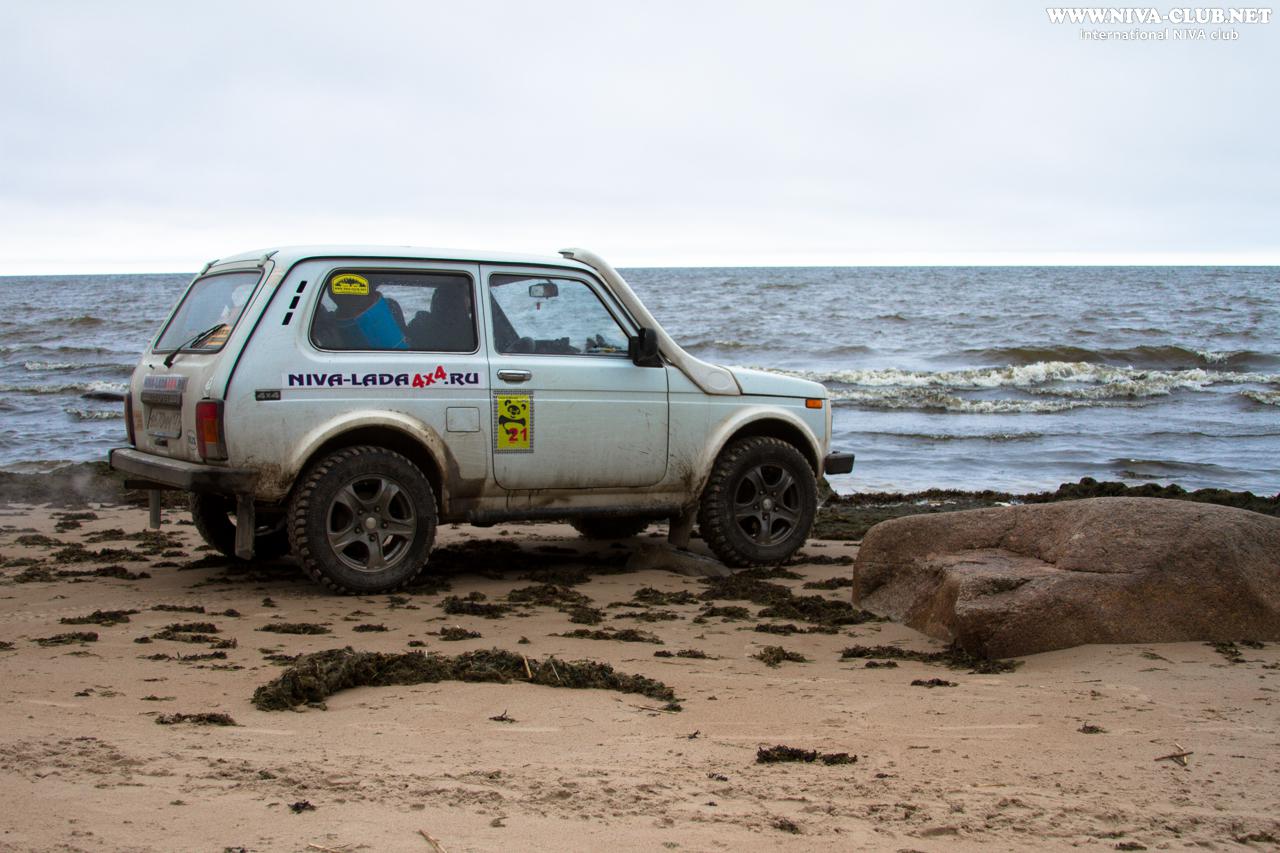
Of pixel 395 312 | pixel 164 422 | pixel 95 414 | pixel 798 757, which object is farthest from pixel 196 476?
pixel 95 414

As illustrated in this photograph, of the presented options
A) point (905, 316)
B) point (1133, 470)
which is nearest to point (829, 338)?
point (905, 316)

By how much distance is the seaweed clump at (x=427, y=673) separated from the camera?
14.3 ft

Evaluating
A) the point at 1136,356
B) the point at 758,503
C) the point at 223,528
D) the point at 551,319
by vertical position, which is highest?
the point at 551,319

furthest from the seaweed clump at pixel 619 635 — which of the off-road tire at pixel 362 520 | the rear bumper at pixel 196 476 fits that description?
the rear bumper at pixel 196 476

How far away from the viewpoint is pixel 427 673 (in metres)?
4.70

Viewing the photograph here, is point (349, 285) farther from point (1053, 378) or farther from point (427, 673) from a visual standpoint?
point (1053, 378)

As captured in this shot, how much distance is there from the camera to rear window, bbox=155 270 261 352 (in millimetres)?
6418

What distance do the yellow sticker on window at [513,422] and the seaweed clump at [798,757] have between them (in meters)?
3.26

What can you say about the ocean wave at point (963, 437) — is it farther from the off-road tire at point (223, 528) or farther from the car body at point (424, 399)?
the off-road tire at point (223, 528)

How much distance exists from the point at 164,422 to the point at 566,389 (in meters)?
2.16

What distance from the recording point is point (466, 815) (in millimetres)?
3234

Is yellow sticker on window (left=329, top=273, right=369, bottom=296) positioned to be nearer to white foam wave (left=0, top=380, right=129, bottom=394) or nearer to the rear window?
the rear window

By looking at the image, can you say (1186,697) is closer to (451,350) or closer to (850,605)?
(850,605)

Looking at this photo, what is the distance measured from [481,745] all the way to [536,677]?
828mm
